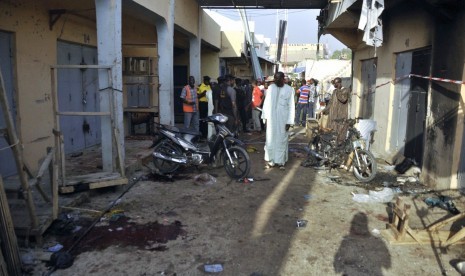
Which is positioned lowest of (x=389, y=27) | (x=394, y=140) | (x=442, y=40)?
(x=394, y=140)

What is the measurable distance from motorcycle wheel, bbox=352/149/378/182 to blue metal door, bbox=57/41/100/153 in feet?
19.1

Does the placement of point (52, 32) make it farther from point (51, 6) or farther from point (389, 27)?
point (389, 27)

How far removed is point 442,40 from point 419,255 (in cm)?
375

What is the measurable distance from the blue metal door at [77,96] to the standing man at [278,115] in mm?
4056

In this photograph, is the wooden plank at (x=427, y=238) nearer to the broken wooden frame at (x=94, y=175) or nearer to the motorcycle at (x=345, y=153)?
the motorcycle at (x=345, y=153)

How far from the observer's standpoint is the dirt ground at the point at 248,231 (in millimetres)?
3797

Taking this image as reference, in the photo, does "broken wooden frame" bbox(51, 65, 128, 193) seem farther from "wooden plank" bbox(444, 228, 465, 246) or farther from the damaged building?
the damaged building

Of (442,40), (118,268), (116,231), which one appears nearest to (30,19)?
(116,231)

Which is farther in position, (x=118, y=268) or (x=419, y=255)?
(x=419, y=255)

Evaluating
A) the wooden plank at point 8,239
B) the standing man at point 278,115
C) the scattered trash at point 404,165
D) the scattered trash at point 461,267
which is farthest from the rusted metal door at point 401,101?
the wooden plank at point 8,239

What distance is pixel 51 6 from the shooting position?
7.11m

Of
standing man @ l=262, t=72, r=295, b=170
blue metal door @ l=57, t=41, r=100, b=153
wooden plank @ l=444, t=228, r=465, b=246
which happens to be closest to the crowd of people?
standing man @ l=262, t=72, r=295, b=170

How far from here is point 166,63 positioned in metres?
9.28

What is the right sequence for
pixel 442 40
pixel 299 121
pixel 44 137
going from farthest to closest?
pixel 299 121
pixel 44 137
pixel 442 40
